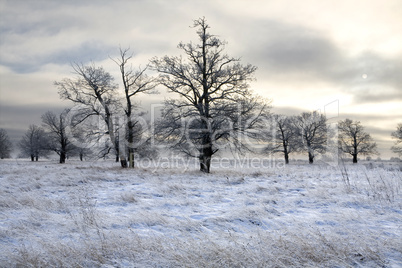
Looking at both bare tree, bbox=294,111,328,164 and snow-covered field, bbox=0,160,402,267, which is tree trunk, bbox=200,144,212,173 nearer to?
snow-covered field, bbox=0,160,402,267

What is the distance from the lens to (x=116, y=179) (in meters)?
11.6

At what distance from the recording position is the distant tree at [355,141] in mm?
39062

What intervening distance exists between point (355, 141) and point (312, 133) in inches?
398

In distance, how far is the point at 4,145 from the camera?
190ft

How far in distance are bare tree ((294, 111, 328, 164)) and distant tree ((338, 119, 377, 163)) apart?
21.2ft

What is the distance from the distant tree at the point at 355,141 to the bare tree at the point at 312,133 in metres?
6.46

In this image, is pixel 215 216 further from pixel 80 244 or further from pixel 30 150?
pixel 30 150

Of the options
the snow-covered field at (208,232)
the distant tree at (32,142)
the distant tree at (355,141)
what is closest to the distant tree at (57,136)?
the distant tree at (32,142)

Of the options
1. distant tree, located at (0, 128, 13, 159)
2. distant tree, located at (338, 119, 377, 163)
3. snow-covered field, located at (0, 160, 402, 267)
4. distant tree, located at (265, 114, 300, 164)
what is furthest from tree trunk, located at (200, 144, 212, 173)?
distant tree, located at (0, 128, 13, 159)

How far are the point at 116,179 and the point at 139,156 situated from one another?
896cm

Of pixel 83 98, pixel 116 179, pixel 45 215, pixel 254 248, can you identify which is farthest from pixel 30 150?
pixel 254 248

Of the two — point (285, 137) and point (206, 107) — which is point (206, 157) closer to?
point (206, 107)

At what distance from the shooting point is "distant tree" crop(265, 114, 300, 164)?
35706mm

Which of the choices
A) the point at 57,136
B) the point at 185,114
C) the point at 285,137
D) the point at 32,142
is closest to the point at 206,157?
the point at 185,114
